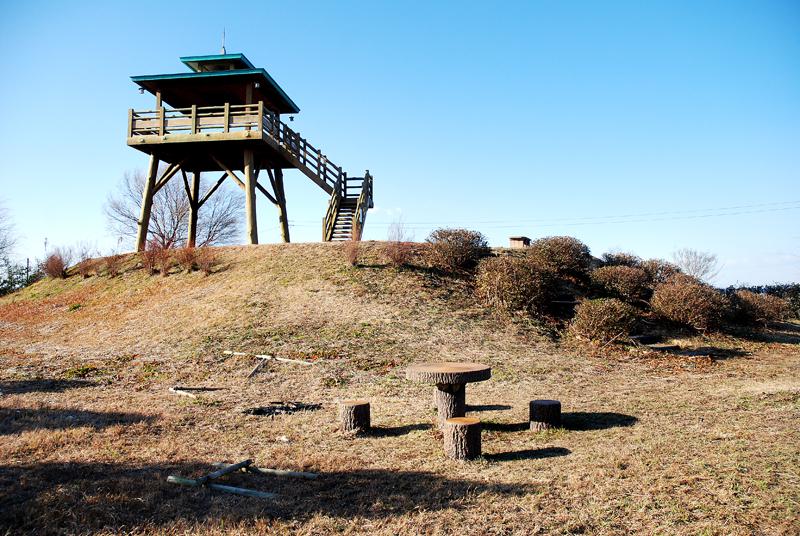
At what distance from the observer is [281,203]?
24.9 metres

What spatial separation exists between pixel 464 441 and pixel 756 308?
16.2 metres

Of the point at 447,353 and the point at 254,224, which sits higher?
the point at 254,224

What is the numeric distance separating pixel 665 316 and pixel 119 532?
16.4 meters

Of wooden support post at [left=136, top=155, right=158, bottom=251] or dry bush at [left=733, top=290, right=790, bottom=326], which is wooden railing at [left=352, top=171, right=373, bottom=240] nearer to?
wooden support post at [left=136, top=155, right=158, bottom=251]

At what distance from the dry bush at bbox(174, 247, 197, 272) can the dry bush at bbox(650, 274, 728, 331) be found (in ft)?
52.2

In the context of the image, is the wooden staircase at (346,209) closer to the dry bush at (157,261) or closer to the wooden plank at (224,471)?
the dry bush at (157,261)

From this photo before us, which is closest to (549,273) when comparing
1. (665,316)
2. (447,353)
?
(665,316)

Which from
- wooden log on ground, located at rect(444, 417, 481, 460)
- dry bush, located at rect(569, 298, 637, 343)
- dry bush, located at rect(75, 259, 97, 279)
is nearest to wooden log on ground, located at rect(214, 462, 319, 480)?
wooden log on ground, located at rect(444, 417, 481, 460)

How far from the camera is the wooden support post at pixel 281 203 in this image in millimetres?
24766

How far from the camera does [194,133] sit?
21141 millimetres

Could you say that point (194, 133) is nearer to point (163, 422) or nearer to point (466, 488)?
point (163, 422)

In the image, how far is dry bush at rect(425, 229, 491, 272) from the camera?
19.5 meters

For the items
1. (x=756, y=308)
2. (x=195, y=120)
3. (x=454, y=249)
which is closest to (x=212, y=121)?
(x=195, y=120)

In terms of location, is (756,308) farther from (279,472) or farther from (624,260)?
(279,472)
